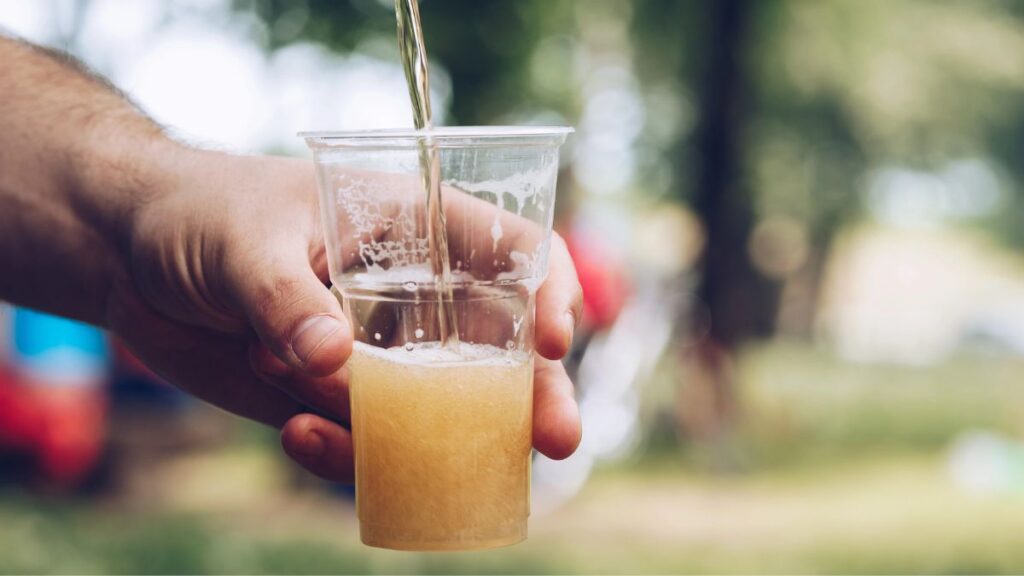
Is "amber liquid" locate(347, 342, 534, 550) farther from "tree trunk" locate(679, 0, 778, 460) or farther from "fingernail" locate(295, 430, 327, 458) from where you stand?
"tree trunk" locate(679, 0, 778, 460)

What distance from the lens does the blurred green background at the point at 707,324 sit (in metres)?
7.39

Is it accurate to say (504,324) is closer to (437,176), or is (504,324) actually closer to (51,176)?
(437,176)

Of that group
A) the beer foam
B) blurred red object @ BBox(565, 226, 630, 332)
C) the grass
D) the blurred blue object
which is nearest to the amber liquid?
the beer foam

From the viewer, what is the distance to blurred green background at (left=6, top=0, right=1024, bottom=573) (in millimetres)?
7395

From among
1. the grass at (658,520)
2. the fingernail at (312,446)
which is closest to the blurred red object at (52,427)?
the grass at (658,520)

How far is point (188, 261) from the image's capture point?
7.45 ft

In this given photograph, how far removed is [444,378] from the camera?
1.95 meters

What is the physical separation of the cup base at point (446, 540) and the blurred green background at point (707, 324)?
38.4 inches

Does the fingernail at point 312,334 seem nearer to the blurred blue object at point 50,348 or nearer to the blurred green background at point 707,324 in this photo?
the blurred green background at point 707,324

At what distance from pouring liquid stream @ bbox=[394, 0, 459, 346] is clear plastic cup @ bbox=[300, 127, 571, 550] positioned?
0.01 m

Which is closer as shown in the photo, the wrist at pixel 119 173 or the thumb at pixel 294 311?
the thumb at pixel 294 311

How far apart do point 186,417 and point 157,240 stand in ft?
24.6

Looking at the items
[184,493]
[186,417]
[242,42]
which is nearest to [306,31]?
[242,42]

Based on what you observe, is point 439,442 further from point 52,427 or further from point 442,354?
point 52,427
